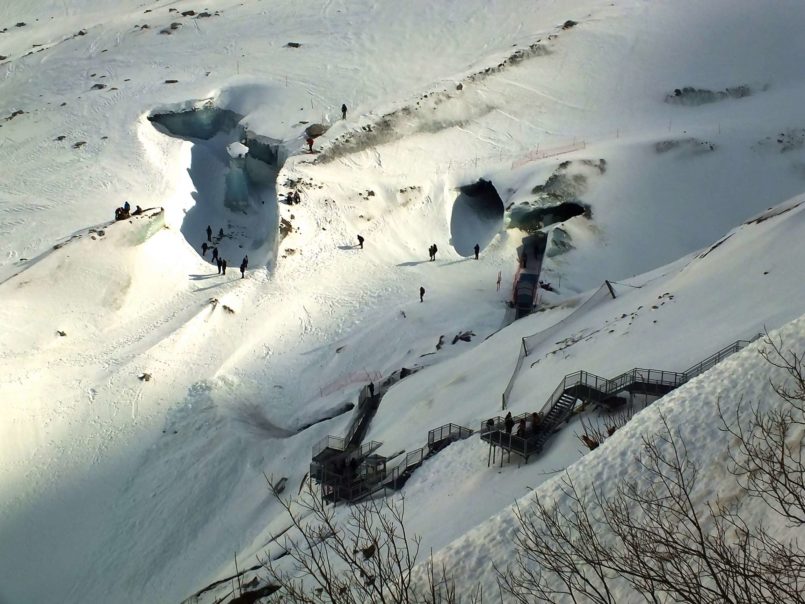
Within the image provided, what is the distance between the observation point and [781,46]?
139 feet

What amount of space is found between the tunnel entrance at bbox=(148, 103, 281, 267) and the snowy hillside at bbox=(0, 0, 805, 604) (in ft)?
0.45

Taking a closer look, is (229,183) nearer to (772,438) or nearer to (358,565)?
(772,438)

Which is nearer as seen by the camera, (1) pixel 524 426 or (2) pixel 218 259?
(1) pixel 524 426

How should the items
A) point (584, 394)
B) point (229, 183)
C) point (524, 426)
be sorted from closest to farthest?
1. point (524, 426)
2. point (584, 394)
3. point (229, 183)

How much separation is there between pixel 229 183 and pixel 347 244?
7.05 metres

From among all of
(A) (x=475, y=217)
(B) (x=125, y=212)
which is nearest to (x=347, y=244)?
(A) (x=475, y=217)

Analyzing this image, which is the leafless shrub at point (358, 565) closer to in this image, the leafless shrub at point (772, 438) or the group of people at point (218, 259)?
the leafless shrub at point (772, 438)

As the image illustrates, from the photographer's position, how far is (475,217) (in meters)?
36.8

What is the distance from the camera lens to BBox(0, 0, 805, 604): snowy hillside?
22.0 m

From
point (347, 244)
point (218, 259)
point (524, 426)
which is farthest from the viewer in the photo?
point (347, 244)

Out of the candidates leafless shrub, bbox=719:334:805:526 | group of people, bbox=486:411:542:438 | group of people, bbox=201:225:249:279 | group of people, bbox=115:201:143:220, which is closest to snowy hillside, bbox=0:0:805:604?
group of people, bbox=201:225:249:279

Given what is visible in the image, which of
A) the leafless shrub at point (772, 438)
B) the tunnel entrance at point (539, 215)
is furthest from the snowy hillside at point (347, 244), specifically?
the leafless shrub at point (772, 438)

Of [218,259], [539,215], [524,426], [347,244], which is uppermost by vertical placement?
[524,426]

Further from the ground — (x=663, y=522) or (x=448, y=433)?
(x=663, y=522)
